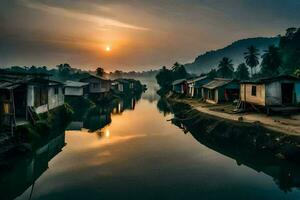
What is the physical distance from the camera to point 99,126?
4116cm

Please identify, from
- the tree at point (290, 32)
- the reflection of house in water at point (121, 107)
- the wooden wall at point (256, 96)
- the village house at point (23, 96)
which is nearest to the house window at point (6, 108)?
the village house at point (23, 96)

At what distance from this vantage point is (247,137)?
2700 cm

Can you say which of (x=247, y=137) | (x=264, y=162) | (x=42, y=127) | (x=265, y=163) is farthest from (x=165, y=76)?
(x=265, y=163)

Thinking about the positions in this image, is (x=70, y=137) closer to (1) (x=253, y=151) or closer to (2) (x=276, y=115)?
(1) (x=253, y=151)

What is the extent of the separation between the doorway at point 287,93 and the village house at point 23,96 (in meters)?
32.5

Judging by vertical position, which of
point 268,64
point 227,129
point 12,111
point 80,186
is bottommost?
point 80,186

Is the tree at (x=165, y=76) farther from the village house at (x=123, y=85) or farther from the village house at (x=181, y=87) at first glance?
the village house at (x=181, y=87)

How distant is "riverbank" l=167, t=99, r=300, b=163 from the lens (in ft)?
72.1

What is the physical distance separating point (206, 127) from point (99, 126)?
56.3 ft

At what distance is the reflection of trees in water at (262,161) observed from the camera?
19.0 metres

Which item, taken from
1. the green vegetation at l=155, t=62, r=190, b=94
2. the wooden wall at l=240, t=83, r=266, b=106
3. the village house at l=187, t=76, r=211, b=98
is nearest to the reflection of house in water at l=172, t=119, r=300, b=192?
the wooden wall at l=240, t=83, r=266, b=106

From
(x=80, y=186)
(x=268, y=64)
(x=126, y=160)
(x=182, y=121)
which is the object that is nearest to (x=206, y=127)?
(x=182, y=121)

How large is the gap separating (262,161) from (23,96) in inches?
1115

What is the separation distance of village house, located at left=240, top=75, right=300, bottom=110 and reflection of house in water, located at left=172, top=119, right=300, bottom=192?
9.80 metres
